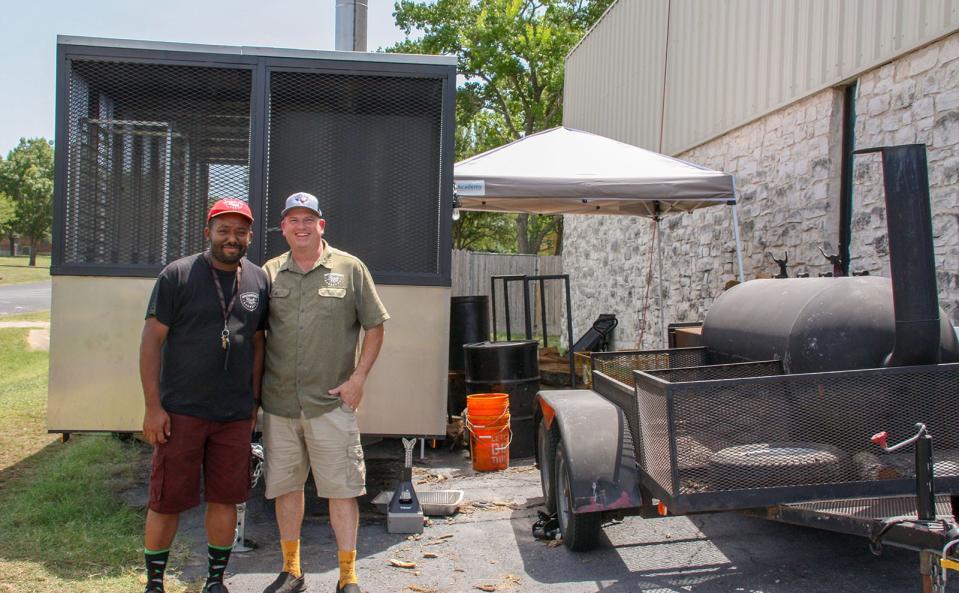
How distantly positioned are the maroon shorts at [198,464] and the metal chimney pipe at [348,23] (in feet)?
17.7

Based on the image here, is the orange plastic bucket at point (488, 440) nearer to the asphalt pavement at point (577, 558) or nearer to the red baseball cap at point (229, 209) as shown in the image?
the asphalt pavement at point (577, 558)

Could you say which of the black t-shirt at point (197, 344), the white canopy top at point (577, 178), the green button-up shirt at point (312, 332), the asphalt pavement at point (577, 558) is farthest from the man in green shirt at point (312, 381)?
the white canopy top at point (577, 178)

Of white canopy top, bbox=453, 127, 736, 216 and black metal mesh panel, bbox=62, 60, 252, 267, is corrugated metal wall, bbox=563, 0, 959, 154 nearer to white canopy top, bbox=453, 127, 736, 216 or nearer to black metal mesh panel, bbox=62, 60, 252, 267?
white canopy top, bbox=453, 127, 736, 216

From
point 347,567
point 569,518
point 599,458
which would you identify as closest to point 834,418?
point 599,458

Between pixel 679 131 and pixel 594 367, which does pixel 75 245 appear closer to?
pixel 594 367

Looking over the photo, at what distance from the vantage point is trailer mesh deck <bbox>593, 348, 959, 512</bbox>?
3.53 metres

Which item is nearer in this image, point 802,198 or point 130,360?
point 130,360

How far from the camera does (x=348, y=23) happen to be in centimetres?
842

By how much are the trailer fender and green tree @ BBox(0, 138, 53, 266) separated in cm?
7441

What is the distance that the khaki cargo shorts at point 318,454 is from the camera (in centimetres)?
416

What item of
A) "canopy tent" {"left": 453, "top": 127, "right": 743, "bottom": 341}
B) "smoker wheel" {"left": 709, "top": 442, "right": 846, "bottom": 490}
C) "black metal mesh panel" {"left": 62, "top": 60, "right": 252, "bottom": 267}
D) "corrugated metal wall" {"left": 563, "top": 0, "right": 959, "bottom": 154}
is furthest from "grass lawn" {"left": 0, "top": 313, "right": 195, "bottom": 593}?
"corrugated metal wall" {"left": 563, "top": 0, "right": 959, "bottom": 154}

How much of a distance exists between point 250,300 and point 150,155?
212cm

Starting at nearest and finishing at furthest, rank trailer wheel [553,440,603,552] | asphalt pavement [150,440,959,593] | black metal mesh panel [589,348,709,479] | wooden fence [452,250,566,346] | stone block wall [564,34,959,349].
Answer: asphalt pavement [150,440,959,593] → trailer wheel [553,440,603,552] → black metal mesh panel [589,348,709,479] → stone block wall [564,34,959,349] → wooden fence [452,250,566,346]

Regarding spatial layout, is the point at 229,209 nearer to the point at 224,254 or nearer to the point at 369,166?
the point at 224,254
